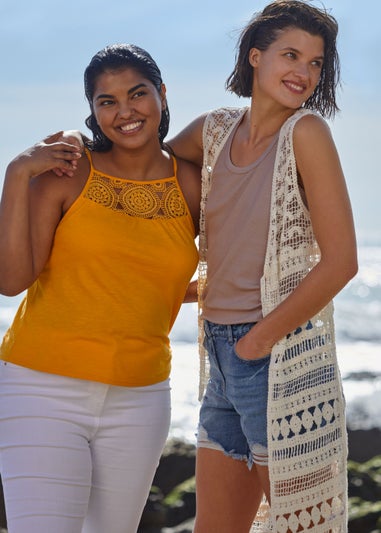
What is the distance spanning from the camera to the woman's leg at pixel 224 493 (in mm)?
3316

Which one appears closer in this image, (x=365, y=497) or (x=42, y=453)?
(x=42, y=453)

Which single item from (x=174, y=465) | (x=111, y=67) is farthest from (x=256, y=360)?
(x=174, y=465)

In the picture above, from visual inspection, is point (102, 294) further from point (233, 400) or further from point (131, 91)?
point (131, 91)

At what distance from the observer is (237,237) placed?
10.5 feet

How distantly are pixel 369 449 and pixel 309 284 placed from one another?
5.95 metres

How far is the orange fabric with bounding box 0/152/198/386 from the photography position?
10.5 ft

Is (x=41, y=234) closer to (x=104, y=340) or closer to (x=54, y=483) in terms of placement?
(x=104, y=340)

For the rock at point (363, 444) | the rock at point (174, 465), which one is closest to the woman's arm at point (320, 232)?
the rock at point (174, 465)

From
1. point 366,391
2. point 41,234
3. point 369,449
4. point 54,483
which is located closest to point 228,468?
point 54,483

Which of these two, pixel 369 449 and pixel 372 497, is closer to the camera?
pixel 372 497

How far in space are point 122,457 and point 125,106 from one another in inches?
48.3

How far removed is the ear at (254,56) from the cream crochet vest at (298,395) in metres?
0.30

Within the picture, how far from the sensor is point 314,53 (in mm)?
3178

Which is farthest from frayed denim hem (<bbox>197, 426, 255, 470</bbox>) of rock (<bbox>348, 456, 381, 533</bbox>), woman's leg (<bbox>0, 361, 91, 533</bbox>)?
rock (<bbox>348, 456, 381, 533</bbox>)
